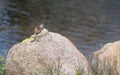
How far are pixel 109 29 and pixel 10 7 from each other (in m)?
5.65

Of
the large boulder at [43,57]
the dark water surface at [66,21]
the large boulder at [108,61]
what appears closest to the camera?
the large boulder at [108,61]

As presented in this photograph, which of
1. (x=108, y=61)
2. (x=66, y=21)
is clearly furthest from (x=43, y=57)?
(x=66, y=21)

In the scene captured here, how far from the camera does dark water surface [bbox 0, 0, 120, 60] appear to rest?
1781 centimetres

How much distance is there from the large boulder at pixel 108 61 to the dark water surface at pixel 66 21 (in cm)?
550

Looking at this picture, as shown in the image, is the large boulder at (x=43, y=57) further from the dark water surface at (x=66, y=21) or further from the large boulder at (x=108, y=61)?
the dark water surface at (x=66, y=21)

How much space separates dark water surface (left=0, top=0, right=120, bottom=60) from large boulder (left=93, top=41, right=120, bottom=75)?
550cm

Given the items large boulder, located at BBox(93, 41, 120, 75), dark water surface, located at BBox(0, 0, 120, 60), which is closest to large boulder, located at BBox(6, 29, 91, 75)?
large boulder, located at BBox(93, 41, 120, 75)

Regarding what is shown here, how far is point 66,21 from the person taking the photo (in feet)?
72.4

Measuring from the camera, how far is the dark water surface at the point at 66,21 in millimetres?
17812

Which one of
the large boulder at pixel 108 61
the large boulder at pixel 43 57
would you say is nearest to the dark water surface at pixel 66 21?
the large boulder at pixel 108 61

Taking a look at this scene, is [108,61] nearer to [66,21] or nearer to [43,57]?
[43,57]

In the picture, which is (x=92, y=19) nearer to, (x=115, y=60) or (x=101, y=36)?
(x=101, y=36)

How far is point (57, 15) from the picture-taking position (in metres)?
23.3

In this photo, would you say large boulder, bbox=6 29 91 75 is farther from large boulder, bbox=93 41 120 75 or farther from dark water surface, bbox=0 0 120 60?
dark water surface, bbox=0 0 120 60
